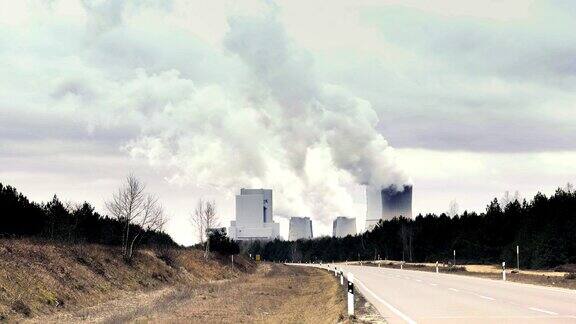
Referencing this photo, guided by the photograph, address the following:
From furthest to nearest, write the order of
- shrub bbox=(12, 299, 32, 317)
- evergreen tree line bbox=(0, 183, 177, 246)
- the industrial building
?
the industrial building < evergreen tree line bbox=(0, 183, 177, 246) < shrub bbox=(12, 299, 32, 317)

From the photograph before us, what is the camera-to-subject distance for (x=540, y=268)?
2475 inches

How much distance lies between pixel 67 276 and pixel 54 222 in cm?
2809

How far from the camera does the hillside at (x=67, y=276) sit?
1058 inches

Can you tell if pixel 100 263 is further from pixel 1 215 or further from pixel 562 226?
pixel 562 226

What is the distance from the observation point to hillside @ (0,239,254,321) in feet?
88.2

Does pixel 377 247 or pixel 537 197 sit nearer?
pixel 537 197

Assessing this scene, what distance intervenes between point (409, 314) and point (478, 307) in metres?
2.58

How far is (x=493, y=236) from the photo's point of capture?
92.2 m

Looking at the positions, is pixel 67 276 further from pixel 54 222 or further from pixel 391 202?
pixel 391 202

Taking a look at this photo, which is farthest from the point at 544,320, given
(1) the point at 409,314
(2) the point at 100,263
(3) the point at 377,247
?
(3) the point at 377,247

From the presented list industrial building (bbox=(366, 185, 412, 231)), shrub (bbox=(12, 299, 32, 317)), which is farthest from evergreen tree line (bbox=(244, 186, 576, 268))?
shrub (bbox=(12, 299, 32, 317))

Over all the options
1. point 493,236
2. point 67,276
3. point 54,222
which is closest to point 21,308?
point 67,276

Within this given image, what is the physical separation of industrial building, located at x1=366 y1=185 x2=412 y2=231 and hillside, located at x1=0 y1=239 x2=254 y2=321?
115584 millimetres

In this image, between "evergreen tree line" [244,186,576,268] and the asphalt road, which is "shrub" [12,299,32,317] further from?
"evergreen tree line" [244,186,576,268]
